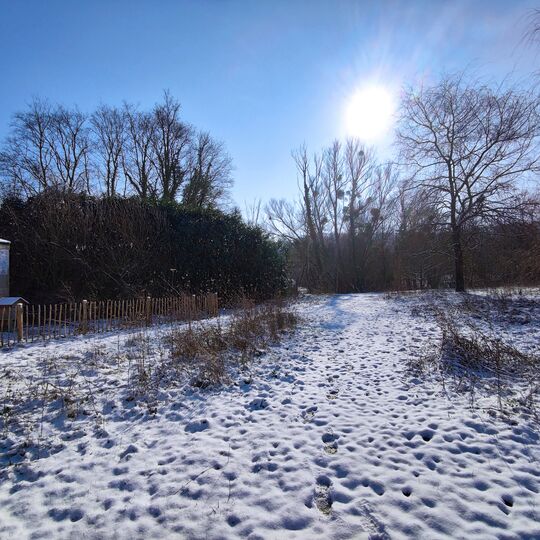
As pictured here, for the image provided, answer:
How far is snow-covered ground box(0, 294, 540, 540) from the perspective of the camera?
2.26 m

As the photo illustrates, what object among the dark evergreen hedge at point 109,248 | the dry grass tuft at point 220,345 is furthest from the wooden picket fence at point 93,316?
the dry grass tuft at point 220,345

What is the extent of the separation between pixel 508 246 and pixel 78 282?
16993 millimetres

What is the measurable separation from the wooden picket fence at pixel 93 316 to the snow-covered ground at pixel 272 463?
261cm

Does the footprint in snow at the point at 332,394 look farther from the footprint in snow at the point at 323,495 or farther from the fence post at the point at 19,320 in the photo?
the fence post at the point at 19,320

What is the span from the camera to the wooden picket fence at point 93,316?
724cm

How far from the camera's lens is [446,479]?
8.61 ft

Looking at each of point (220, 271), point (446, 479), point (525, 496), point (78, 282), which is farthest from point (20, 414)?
point (220, 271)

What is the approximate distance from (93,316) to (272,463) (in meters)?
7.43

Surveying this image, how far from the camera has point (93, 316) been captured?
8648 mm

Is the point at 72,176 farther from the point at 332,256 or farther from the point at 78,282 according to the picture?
the point at 332,256

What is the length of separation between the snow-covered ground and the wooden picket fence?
103 inches

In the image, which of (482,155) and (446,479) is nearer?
(446,479)

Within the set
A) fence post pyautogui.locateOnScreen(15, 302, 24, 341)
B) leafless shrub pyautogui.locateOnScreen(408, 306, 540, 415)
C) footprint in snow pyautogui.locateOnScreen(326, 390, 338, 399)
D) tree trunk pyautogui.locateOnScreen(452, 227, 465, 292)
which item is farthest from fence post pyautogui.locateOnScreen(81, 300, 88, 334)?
tree trunk pyautogui.locateOnScreen(452, 227, 465, 292)

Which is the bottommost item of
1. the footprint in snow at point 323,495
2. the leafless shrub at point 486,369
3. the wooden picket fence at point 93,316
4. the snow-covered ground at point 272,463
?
the footprint in snow at point 323,495
